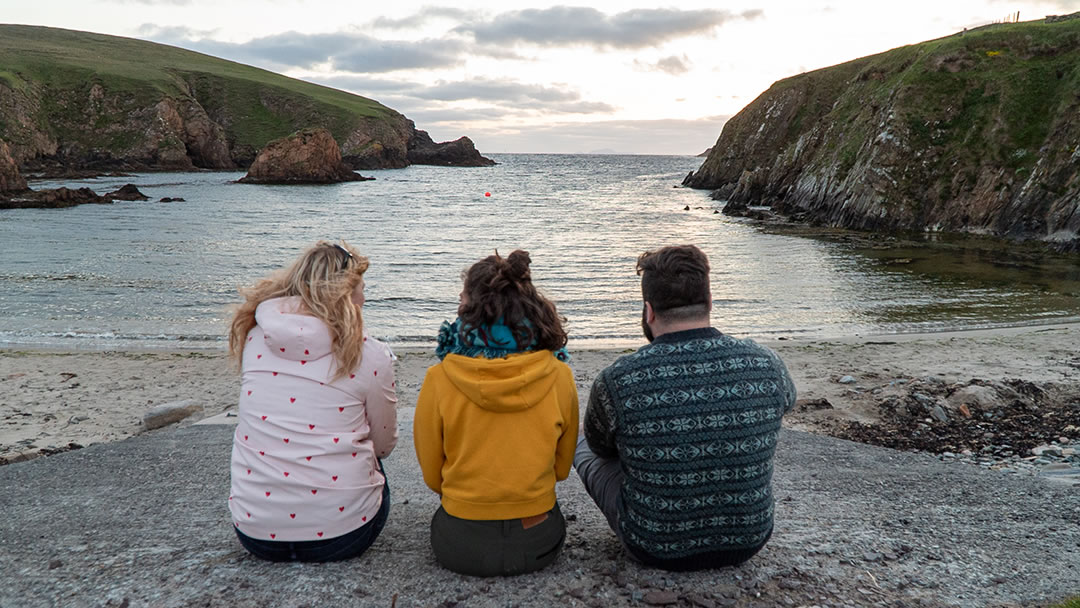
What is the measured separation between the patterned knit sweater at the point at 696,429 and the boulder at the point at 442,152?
461 ft

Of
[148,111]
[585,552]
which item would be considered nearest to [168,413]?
[585,552]

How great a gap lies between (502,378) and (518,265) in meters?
0.53

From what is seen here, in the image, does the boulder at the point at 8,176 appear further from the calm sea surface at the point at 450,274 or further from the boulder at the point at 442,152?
Result: the boulder at the point at 442,152

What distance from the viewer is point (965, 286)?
66.8 ft

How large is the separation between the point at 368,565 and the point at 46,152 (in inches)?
3901

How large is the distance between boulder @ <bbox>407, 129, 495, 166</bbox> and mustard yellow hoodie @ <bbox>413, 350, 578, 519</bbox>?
140m

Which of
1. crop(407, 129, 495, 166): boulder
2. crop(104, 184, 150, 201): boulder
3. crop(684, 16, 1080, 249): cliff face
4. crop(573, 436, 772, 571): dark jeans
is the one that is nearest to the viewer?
crop(573, 436, 772, 571): dark jeans

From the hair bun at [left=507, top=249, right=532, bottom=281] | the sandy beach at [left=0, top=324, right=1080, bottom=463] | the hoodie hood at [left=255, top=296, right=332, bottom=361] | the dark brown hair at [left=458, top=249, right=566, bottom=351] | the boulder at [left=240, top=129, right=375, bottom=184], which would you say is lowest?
the sandy beach at [left=0, top=324, right=1080, bottom=463]

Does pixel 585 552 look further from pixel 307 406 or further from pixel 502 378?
pixel 307 406

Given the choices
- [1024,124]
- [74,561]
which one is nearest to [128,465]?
[74,561]

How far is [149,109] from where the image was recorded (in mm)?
91812

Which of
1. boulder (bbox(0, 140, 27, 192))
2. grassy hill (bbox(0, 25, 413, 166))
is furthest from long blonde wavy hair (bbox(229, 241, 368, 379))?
grassy hill (bbox(0, 25, 413, 166))

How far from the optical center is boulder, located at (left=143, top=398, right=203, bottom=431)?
835 centimetres

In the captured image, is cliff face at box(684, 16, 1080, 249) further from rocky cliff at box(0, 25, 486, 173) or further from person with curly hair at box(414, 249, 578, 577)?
rocky cliff at box(0, 25, 486, 173)
